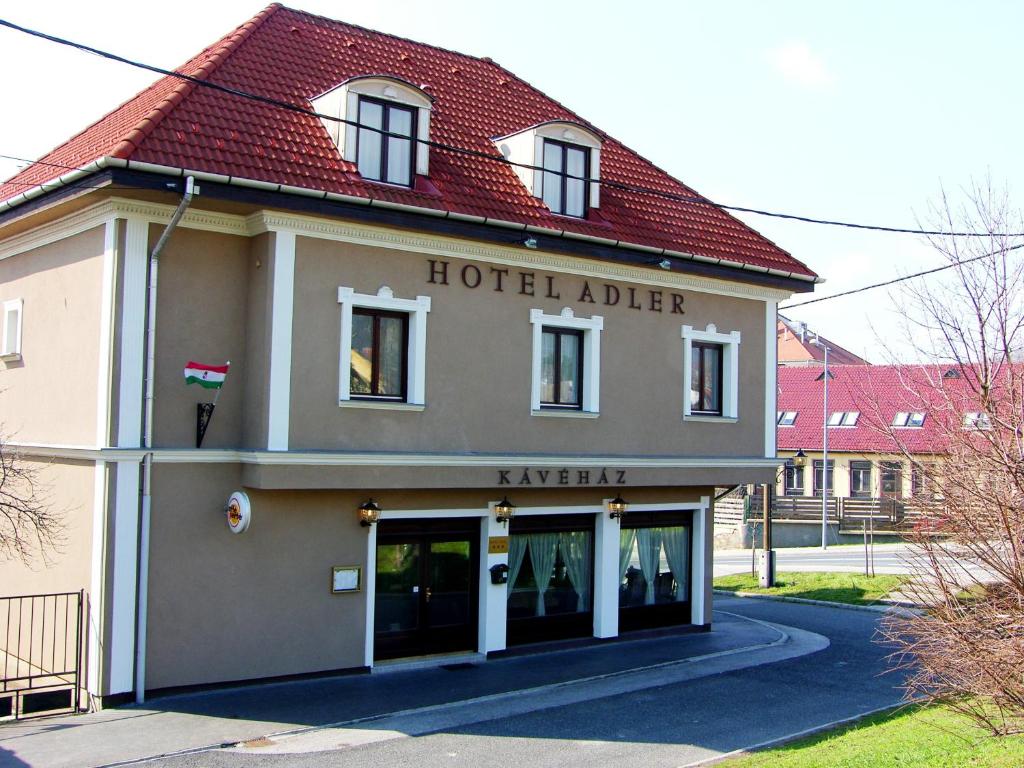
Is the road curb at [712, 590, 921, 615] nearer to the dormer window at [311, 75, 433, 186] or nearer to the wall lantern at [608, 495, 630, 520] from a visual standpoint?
the wall lantern at [608, 495, 630, 520]

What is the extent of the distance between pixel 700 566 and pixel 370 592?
682 cm

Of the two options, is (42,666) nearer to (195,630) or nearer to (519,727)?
(195,630)

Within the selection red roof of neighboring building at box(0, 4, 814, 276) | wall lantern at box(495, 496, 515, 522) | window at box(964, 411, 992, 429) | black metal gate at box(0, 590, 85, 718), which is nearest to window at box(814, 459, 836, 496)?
red roof of neighboring building at box(0, 4, 814, 276)

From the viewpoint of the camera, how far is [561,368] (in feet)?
54.2

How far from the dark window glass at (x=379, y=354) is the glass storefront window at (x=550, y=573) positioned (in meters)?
3.42

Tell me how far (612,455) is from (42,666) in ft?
28.5

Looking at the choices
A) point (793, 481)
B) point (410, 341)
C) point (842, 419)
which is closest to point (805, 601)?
point (410, 341)

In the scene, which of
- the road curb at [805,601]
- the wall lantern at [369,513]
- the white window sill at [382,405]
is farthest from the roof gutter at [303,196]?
the road curb at [805,601]

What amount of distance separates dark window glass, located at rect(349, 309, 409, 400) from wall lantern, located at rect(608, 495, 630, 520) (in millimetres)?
4404

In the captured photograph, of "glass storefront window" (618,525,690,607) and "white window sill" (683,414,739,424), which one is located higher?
"white window sill" (683,414,739,424)

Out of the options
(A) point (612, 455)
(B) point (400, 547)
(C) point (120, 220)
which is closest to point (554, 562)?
(A) point (612, 455)

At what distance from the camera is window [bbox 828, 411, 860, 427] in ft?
161

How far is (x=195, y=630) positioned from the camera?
13047 millimetres

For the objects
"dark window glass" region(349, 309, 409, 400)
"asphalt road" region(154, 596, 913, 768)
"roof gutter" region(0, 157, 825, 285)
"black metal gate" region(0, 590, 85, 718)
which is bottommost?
"asphalt road" region(154, 596, 913, 768)
